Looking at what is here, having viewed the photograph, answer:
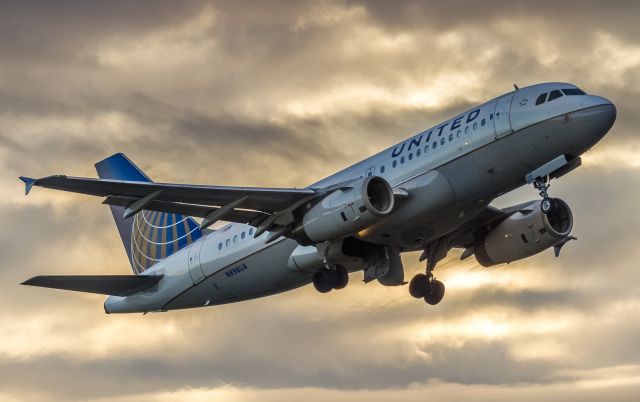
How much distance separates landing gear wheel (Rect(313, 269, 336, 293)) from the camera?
155ft

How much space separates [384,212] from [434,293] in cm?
930

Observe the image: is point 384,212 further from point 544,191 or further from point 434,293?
point 434,293

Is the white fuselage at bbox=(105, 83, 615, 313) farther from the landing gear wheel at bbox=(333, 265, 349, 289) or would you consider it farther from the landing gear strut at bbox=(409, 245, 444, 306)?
the landing gear strut at bbox=(409, 245, 444, 306)

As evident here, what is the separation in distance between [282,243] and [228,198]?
154 inches

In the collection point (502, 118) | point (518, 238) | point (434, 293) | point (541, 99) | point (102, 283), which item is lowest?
point (434, 293)

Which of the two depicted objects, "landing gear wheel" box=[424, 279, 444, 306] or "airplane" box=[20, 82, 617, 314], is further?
"landing gear wheel" box=[424, 279, 444, 306]

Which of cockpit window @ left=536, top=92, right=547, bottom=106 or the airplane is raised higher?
cockpit window @ left=536, top=92, right=547, bottom=106

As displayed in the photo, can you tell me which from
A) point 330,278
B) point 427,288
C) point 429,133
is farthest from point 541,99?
point 427,288

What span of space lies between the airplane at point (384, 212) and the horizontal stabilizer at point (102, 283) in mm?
52

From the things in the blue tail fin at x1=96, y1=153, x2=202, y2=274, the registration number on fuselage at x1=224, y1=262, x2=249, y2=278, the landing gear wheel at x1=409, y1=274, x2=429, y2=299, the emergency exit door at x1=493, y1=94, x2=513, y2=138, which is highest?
the blue tail fin at x1=96, y1=153, x2=202, y2=274

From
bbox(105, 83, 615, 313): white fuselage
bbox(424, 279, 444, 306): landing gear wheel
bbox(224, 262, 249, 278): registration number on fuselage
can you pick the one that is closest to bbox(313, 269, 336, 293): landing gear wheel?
bbox(105, 83, 615, 313): white fuselage

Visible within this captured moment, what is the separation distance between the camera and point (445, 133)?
145ft

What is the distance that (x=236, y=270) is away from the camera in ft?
163

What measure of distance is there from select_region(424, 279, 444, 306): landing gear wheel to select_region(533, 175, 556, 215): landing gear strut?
28.0 feet
